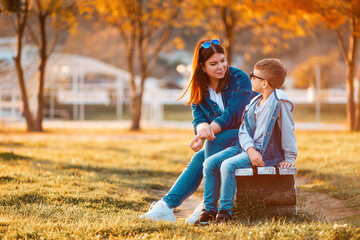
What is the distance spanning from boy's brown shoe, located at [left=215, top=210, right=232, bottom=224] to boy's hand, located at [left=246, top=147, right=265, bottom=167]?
1.57 feet

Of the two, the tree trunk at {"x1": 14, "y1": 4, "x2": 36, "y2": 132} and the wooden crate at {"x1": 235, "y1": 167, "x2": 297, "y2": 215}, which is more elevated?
the tree trunk at {"x1": 14, "y1": 4, "x2": 36, "y2": 132}

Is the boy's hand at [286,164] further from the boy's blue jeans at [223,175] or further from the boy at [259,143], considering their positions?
the boy's blue jeans at [223,175]

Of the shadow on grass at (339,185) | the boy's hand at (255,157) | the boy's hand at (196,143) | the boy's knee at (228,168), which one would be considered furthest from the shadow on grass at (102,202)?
the shadow on grass at (339,185)

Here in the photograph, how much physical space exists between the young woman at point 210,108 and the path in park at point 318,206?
0.34 m

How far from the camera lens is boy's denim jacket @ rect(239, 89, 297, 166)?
12.6 feet

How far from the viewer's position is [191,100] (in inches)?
169

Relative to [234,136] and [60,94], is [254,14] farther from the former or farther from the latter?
[60,94]

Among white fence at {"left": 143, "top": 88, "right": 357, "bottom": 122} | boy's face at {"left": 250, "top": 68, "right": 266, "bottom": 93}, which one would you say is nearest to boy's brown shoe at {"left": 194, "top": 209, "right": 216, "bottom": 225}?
boy's face at {"left": 250, "top": 68, "right": 266, "bottom": 93}

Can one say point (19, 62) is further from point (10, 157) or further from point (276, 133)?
point (276, 133)

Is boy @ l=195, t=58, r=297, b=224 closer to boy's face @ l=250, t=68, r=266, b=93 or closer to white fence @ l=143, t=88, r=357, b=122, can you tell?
boy's face @ l=250, t=68, r=266, b=93

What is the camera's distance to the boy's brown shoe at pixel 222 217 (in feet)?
12.2

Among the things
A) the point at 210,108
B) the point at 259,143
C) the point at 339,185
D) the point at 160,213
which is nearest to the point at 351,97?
the point at 339,185

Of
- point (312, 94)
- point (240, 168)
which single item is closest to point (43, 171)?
point (240, 168)

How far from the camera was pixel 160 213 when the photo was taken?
395cm
